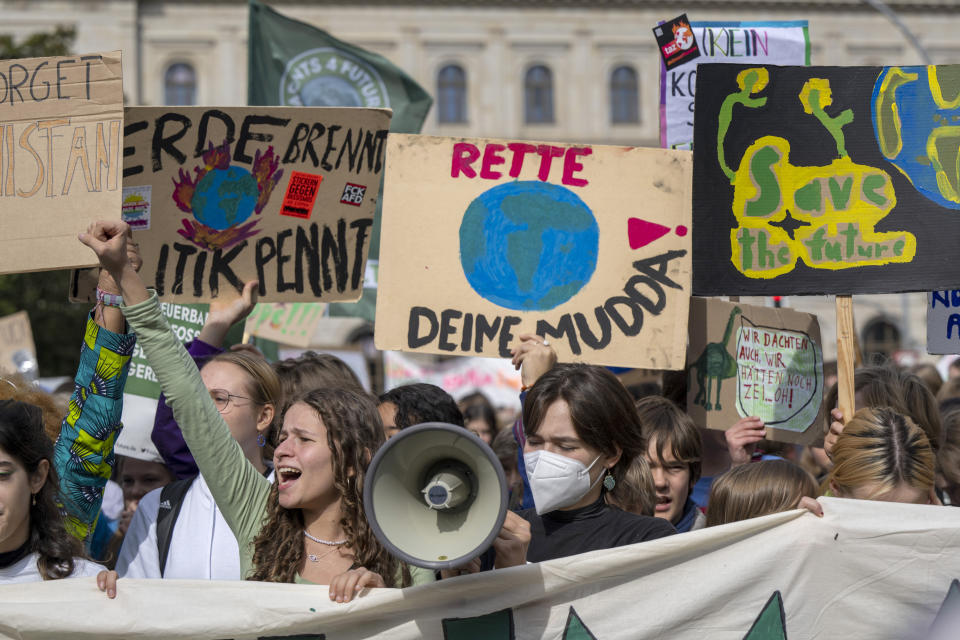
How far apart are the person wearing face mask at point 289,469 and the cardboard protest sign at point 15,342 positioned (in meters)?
5.27

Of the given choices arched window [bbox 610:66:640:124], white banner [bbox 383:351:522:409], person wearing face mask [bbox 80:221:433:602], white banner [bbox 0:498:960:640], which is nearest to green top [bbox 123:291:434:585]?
person wearing face mask [bbox 80:221:433:602]

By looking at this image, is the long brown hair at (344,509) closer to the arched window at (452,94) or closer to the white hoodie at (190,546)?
the white hoodie at (190,546)

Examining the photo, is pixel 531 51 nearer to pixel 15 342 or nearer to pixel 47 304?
pixel 47 304

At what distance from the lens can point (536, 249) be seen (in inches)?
146

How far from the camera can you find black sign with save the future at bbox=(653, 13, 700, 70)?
4.60 m

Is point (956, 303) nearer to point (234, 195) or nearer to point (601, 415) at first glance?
point (601, 415)

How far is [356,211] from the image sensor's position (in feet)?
12.9

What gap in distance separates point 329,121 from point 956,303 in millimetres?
2251

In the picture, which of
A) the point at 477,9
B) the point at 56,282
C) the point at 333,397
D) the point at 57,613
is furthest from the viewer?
the point at 477,9

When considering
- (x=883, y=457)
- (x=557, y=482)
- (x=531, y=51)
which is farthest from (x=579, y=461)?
(x=531, y=51)

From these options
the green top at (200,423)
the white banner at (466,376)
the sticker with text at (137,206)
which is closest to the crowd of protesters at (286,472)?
the green top at (200,423)

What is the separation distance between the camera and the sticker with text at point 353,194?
3896 mm

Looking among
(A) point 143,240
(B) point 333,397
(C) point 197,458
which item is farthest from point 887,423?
(A) point 143,240

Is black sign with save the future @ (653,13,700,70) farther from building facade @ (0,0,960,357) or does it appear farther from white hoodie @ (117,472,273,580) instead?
building facade @ (0,0,960,357)
